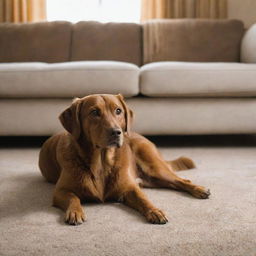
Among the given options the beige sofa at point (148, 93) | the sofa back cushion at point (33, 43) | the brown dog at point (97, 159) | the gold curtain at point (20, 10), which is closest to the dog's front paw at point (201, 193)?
the brown dog at point (97, 159)

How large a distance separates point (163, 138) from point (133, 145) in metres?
1.44

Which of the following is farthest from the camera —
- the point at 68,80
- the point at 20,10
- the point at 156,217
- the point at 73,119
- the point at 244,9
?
the point at 244,9

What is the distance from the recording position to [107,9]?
175 inches

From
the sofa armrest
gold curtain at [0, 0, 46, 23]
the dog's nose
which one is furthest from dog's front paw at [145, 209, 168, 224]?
gold curtain at [0, 0, 46, 23]

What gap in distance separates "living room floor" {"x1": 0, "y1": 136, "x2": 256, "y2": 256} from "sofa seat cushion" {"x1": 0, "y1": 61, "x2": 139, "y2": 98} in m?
0.64

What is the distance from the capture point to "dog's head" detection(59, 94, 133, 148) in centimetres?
163

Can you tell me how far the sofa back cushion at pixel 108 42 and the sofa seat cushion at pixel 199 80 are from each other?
0.89 meters

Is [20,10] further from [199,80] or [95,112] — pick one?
[95,112]

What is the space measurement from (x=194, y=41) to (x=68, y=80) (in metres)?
1.35

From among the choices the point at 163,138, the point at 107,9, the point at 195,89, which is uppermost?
the point at 107,9

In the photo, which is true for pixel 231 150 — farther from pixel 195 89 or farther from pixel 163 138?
pixel 163 138

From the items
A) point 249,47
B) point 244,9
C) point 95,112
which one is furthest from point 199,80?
point 244,9

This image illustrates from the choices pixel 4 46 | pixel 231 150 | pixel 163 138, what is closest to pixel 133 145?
pixel 231 150

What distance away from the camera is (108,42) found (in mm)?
3652
